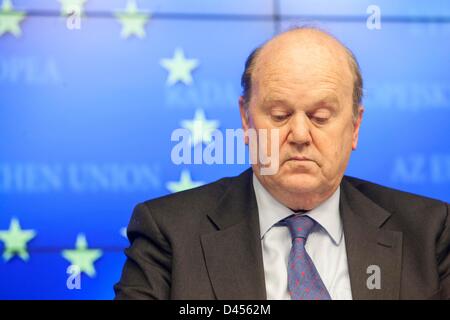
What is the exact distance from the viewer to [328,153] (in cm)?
200

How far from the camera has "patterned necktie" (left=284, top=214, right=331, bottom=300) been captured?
6.23 ft

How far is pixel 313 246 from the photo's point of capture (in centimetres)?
198

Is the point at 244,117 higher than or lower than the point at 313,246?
higher

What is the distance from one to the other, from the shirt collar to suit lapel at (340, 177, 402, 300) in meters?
0.03

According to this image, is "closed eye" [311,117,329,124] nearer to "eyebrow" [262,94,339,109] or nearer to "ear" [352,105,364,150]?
"eyebrow" [262,94,339,109]

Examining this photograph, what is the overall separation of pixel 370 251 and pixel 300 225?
0.67ft

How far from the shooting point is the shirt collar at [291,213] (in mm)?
1992

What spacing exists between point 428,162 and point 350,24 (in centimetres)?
51

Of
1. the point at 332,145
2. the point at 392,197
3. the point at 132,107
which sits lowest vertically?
the point at 392,197

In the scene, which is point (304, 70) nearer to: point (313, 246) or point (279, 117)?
point (279, 117)

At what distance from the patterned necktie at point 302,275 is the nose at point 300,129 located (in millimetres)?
250

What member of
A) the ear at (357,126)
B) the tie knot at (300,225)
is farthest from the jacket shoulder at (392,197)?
the tie knot at (300,225)

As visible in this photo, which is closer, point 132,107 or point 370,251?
point 370,251

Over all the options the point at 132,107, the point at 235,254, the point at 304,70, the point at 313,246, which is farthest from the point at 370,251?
the point at 132,107
